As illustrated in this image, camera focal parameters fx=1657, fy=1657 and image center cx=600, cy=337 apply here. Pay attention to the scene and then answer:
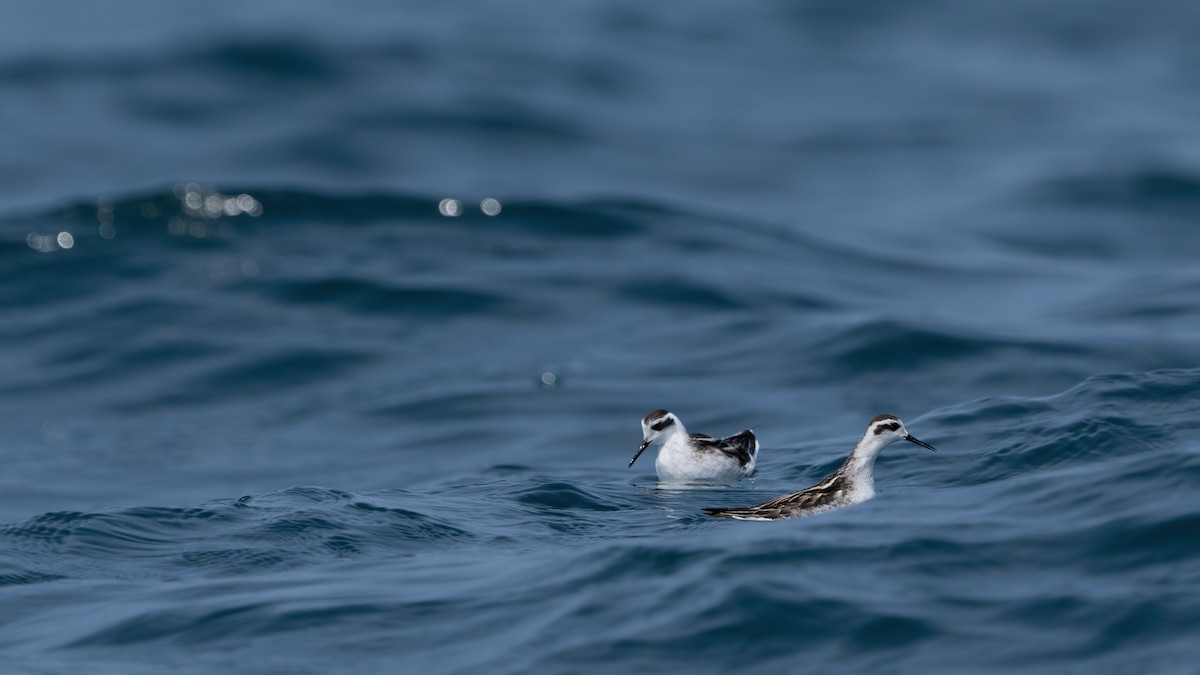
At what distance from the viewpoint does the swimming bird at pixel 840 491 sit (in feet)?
37.1

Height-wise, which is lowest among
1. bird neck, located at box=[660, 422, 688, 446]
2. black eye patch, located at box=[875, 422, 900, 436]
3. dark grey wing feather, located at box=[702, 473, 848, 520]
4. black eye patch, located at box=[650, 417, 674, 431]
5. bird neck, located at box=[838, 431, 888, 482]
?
dark grey wing feather, located at box=[702, 473, 848, 520]

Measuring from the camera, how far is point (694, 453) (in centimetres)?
1421

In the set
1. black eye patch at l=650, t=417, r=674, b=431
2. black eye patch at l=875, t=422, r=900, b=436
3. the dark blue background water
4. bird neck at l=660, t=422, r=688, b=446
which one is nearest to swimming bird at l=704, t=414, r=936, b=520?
black eye patch at l=875, t=422, r=900, b=436

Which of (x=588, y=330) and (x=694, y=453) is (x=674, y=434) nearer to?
(x=694, y=453)

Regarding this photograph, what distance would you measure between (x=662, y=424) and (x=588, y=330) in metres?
8.29

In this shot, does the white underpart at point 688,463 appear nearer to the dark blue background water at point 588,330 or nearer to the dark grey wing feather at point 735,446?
the dark grey wing feather at point 735,446

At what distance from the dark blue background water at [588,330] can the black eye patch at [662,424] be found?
0.76 m

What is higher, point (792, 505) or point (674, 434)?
point (674, 434)

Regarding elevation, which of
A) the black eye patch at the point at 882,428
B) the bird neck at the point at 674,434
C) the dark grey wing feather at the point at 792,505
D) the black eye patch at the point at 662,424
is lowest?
the dark grey wing feather at the point at 792,505

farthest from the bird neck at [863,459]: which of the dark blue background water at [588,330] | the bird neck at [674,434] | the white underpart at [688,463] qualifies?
the bird neck at [674,434]

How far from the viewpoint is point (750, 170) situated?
32.1 metres

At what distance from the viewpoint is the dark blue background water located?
31.7ft

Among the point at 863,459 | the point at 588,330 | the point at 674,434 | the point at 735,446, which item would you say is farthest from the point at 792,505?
the point at 588,330

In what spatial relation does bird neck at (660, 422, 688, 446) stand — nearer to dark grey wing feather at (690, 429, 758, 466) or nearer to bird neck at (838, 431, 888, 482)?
dark grey wing feather at (690, 429, 758, 466)
